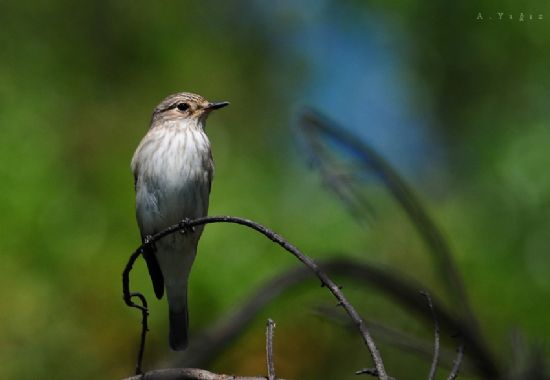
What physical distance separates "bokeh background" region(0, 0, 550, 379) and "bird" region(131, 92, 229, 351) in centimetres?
33

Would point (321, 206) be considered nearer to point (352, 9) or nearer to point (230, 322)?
point (230, 322)

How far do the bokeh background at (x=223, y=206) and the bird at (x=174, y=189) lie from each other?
0.33 m

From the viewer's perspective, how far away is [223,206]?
5938 millimetres

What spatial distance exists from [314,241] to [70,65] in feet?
9.02

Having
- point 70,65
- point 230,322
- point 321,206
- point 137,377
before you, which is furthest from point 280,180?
point 137,377

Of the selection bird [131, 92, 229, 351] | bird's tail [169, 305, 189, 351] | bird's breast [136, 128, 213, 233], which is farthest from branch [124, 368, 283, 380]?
bird's tail [169, 305, 189, 351]

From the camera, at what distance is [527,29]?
767 cm

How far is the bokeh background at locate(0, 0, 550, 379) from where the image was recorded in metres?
5.74

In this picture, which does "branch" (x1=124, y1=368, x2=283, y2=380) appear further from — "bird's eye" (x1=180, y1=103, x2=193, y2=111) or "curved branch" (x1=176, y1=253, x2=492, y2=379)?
"bird's eye" (x1=180, y1=103, x2=193, y2=111)

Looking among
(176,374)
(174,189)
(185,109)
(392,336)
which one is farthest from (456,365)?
(185,109)

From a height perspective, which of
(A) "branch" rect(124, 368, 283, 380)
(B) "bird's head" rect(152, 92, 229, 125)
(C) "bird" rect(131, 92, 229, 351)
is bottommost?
(A) "branch" rect(124, 368, 283, 380)

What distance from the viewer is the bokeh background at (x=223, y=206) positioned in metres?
5.74

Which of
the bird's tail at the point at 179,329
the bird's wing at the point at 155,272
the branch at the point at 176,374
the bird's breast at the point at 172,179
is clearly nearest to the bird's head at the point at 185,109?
the bird's breast at the point at 172,179

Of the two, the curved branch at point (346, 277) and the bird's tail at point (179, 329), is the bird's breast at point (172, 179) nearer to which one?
the bird's tail at point (179, 329)
